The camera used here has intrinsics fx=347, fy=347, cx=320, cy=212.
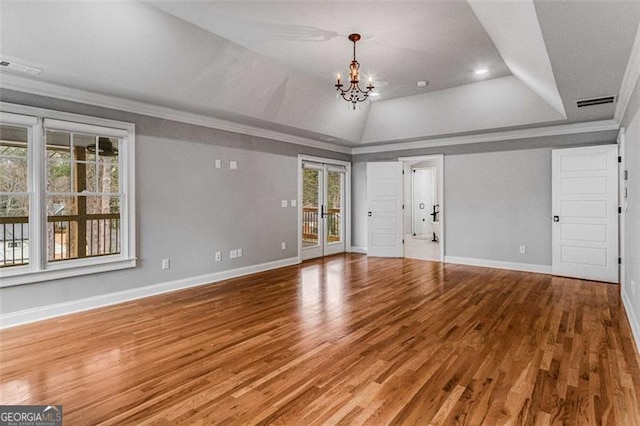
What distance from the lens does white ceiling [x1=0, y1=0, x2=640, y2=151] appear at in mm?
2832

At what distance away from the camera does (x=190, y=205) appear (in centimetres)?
519

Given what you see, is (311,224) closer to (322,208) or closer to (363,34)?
(322,208)

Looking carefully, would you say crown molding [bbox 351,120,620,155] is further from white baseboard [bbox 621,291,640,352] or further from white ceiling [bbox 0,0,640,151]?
white baseboard [bbox 621,291,640,352]

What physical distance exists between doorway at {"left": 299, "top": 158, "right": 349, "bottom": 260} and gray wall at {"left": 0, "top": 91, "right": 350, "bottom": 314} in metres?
0.72

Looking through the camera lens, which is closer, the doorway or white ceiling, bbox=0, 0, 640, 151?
white ceiling, bbox=0, 0, 640, 151

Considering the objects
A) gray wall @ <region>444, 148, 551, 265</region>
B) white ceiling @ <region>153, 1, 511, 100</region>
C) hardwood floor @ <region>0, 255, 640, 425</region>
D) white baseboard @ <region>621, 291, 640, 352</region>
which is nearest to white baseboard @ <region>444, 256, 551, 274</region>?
gray wall @ <region>444, 148, 551, 265</region>

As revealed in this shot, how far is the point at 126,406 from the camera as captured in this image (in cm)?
221

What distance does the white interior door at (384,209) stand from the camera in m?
7.77

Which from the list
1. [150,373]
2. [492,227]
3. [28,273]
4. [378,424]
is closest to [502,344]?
[378,424]

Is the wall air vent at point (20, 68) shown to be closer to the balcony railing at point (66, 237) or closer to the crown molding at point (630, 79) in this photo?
the balcony railing at point (66, 237)

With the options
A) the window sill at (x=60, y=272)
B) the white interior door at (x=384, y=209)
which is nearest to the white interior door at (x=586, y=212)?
the white interior door at (x=384, y=209)

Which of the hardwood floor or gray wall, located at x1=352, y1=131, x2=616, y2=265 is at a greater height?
gray wall, located at x1=352, y1=131, x2=616, y2=265

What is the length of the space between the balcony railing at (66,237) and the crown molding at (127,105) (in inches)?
54.2

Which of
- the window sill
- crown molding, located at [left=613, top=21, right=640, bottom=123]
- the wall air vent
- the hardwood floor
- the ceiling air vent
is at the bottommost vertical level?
the hardwood floor
